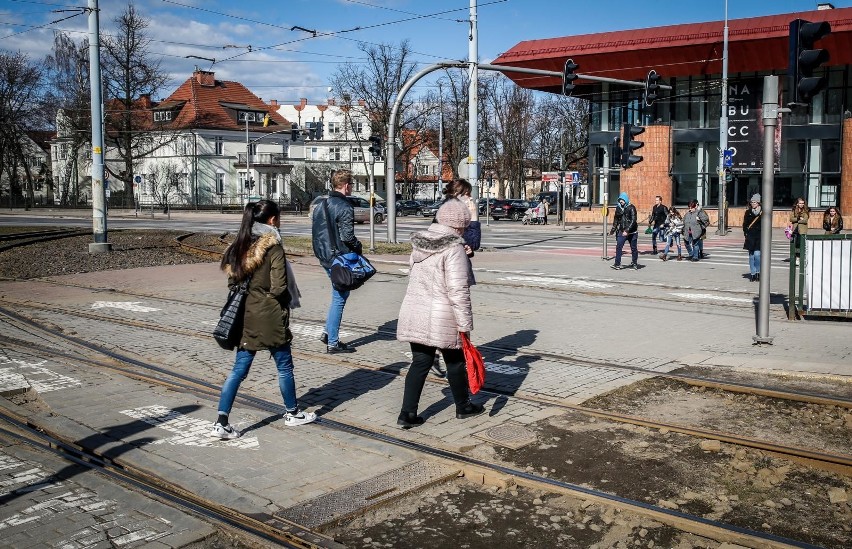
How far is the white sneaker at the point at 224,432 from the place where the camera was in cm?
613

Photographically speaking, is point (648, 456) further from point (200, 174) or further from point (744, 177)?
point (200, 174)

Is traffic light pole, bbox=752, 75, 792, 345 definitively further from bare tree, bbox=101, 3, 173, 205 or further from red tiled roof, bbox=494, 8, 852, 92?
bare tree, bbox=101, 3, 173, 205

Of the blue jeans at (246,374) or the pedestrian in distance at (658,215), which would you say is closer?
the blue jeans at (246,374)

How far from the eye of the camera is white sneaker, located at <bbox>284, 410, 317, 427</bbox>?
6469 mm

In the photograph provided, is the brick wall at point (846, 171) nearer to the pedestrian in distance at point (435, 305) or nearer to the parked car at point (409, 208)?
the parked car at point (409, 208)

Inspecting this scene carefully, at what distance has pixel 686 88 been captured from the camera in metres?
45.4

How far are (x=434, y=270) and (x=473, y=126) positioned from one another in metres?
18.2

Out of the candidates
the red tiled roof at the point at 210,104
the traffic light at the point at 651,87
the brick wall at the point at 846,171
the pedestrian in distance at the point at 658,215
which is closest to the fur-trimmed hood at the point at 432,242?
the pedestrian in distance at the point at 658,215

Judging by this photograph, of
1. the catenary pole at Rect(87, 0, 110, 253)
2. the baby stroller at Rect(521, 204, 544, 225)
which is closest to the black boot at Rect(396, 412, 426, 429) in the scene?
the catenary pole at Rect(87, 0, 110, 253)

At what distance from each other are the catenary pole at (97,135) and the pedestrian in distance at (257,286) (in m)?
15.5

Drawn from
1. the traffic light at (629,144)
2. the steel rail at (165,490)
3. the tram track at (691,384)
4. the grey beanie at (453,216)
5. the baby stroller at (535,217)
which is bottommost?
the steel rail at (165,490)

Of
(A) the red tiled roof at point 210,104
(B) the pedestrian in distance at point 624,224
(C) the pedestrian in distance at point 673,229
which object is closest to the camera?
(B) the pedestrian in distance at point 624,224

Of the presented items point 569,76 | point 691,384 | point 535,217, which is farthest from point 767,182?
point 535,217

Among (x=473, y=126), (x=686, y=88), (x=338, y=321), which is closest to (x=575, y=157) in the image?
A: (x=686, y=88)
